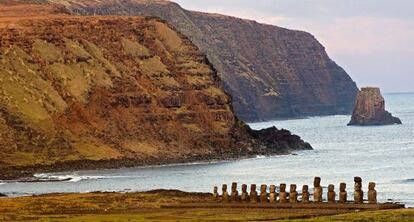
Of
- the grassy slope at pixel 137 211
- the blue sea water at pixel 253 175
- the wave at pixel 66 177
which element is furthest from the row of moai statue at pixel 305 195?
the wave at pixel 66 177

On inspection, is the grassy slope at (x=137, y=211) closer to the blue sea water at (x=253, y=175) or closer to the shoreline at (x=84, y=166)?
the blue sea water at (x=253, y=175)

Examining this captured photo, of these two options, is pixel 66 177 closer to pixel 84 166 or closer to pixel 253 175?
pixel 84 166

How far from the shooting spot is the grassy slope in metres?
72.4

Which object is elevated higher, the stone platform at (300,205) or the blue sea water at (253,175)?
the blue sea water at (253,175)

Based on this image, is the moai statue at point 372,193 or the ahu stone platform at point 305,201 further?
the moai statue at point 372,193

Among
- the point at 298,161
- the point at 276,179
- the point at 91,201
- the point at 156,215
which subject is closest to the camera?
the point at 156,215

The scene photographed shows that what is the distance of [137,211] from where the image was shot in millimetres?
83688

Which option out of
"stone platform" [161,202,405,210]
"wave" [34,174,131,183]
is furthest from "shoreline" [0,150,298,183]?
"stone platform" [161,202,405,210]

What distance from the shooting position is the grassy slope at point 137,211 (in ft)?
237

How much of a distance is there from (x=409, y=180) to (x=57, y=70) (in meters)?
72.1

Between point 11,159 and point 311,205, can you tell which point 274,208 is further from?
point 11,159

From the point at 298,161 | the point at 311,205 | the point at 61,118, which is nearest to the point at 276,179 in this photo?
the point at 298,161

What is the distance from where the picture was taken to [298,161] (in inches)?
7190

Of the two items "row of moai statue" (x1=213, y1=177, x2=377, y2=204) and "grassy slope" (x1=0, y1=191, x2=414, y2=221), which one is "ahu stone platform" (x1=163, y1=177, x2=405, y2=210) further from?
"grassy slope" (x1=0, y1=191, x2=414, y2=221)
